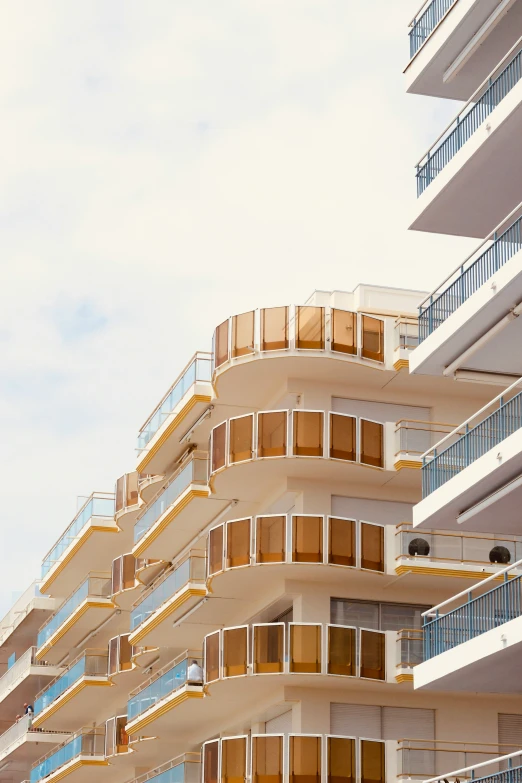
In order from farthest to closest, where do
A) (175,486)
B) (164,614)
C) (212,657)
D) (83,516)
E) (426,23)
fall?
(83,516) < (175,486) < (164,614) < (212,657) < (426,23)

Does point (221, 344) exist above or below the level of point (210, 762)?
above

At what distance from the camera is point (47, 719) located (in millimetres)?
63250

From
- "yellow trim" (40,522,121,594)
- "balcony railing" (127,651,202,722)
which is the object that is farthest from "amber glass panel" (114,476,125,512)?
"balcony railing" (127,651,202,722)

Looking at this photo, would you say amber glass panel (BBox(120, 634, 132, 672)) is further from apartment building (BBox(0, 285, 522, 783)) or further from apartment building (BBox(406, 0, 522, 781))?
apartment building (BBox(406, 0, 522, 781))

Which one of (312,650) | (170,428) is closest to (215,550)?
(312,650)

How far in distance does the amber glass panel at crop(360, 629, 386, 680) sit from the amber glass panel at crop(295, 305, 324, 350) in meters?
7.32

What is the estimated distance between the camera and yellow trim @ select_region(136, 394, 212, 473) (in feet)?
144

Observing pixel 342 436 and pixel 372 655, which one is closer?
pixel 372 655

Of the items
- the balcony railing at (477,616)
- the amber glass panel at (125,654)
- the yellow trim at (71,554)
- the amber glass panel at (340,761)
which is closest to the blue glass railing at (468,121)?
the balcony railing at (477,616)

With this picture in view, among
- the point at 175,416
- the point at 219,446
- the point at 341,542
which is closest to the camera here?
the point at 341,542

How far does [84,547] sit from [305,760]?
25.6 metres

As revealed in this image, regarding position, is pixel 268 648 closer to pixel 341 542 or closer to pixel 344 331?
pixel 341 542

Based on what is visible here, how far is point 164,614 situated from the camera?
4500 centimetres

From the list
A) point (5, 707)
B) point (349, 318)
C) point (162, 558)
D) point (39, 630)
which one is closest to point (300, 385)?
point (349, 318)
